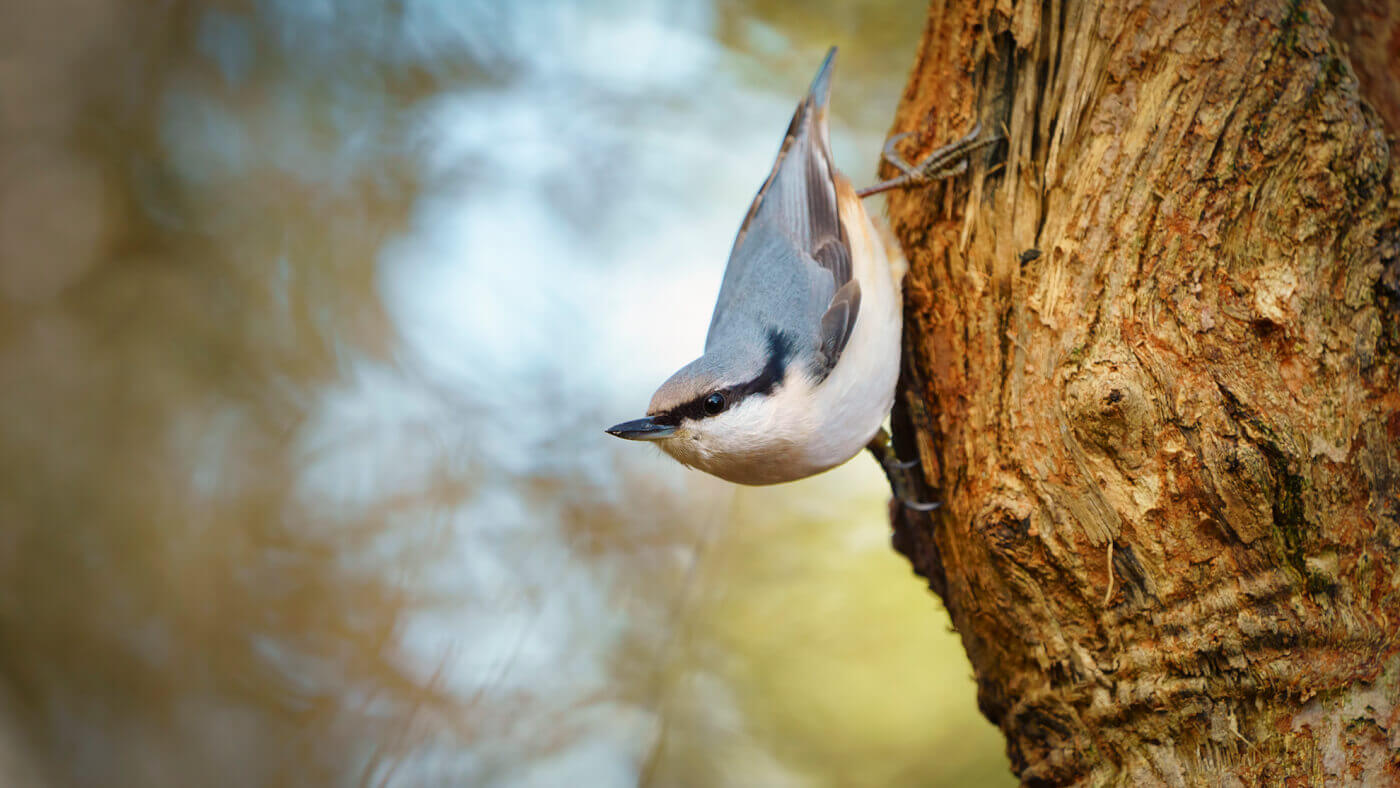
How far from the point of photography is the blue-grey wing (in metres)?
1.92

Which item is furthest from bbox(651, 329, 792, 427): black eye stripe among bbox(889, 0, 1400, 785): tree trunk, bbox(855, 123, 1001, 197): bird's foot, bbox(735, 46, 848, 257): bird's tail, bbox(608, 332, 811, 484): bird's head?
bbox(855, 123, 1001, 197): bird's foot

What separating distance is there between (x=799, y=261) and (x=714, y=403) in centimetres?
59

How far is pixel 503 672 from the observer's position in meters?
2.50

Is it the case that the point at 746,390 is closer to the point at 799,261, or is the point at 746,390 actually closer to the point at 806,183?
the point at 799,261

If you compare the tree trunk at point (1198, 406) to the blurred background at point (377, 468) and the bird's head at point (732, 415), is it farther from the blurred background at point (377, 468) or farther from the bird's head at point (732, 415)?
the blurred background at point (377, 468)

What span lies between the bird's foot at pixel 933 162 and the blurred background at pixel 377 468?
0.97 metres

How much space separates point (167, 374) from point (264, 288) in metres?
0.34

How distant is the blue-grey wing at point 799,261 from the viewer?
1925 millimetres

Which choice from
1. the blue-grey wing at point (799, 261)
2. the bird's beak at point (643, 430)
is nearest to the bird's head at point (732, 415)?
the bird's beak at point (643, 430)

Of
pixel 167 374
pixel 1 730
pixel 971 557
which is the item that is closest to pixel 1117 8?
pixel 971 557

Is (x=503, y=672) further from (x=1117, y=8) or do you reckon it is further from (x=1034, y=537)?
(x=1117, y=8)

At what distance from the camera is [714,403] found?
179 cm

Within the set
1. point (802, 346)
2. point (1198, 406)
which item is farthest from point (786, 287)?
point (1198, 406)

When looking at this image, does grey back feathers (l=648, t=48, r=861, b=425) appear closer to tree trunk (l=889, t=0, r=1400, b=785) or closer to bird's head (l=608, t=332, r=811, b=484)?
bird's head (l=608, t=332, r=811, b=484)
